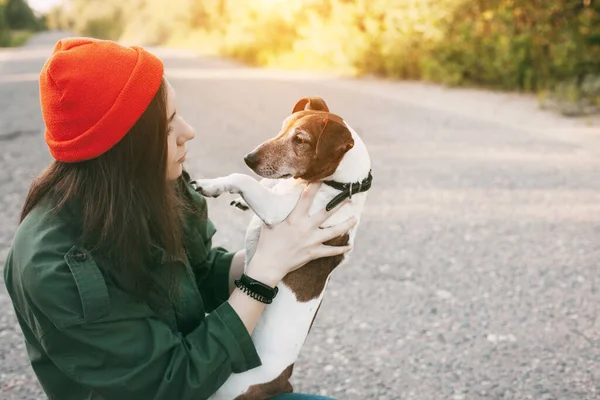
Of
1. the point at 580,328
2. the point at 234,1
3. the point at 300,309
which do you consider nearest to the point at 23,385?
the point at 300,309

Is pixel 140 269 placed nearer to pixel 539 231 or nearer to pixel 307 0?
pixel 539 231

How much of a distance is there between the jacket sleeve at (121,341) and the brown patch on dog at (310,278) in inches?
11.9

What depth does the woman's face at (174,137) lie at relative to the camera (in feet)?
5.27

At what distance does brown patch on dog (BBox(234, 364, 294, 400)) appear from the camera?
1776 mm

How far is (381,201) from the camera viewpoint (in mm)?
5320

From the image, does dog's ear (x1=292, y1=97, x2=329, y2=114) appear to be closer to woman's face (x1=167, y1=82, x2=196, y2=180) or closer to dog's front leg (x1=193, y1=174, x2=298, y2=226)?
dog's front leg (x1=193, y1=174, x2=298, y2=226)

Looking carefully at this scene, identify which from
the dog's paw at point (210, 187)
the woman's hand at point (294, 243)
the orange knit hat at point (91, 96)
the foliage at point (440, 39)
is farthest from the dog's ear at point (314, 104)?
the foliage at point (440, 39)

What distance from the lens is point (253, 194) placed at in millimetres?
1846

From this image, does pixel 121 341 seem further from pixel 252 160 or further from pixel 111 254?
pixel 252 160

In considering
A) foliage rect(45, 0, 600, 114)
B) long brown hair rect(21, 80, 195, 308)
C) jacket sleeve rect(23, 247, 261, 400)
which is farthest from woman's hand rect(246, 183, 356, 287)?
foliage rect(45, 0, 600, 114)

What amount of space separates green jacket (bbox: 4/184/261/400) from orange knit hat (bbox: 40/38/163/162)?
18 centimetres

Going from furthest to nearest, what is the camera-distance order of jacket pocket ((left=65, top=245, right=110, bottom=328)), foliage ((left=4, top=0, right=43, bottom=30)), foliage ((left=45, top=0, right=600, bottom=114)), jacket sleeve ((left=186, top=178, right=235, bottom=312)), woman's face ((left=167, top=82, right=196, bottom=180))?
1. foliage ((left=4, top=0, right=43, bottom=30))
2. foliage ((left=45, top=0, right=600, bottom=114))
3. jacket sleeve ((left=186, top=178, right=235, bottom=312))
4. woman's face ((left=167, top=82, right=196, bottom=180))
5. jacket pocket ((left=65, top=245, right=110, bottom=328))

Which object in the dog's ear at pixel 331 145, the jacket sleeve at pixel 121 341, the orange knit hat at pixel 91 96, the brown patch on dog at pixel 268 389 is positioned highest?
the orange knit hat at pixel 91 96

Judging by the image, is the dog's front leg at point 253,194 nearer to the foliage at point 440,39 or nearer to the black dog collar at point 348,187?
the black dog collar at point 348,187
